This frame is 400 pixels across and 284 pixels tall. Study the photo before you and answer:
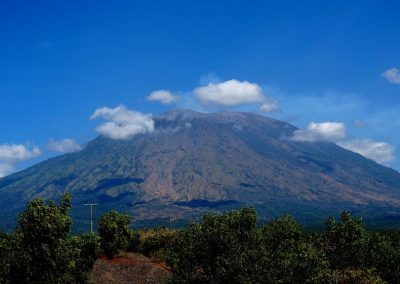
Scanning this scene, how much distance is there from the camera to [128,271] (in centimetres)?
6169

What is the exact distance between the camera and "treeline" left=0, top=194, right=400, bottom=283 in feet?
98.8

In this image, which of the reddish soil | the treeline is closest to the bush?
the reddish soil

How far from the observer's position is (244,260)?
104 feet

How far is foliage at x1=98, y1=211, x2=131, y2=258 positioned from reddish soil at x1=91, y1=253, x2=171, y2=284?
138 centimetres

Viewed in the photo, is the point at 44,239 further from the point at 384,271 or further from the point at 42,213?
the point at 384,271

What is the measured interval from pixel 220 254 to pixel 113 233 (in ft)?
119

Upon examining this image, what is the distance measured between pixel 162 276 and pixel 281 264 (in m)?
31.3

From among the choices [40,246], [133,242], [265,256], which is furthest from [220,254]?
[133,242]

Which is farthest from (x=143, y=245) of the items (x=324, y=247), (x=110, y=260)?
(x=324, y=247)

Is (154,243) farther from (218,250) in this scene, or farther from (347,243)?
(218,250)

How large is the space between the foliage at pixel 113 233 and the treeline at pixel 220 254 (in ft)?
66.3


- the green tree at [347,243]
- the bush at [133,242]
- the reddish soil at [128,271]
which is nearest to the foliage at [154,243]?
the bush at [133,242]

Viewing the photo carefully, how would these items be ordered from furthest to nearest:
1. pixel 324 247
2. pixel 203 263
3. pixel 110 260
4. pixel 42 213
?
pixel 110 260 < pixel 324 247 < pixel 203 263 < pixel 42 213

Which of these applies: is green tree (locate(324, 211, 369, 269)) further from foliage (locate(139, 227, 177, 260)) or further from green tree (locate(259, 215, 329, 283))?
foliage (locate(139, 227, 177, 260))
